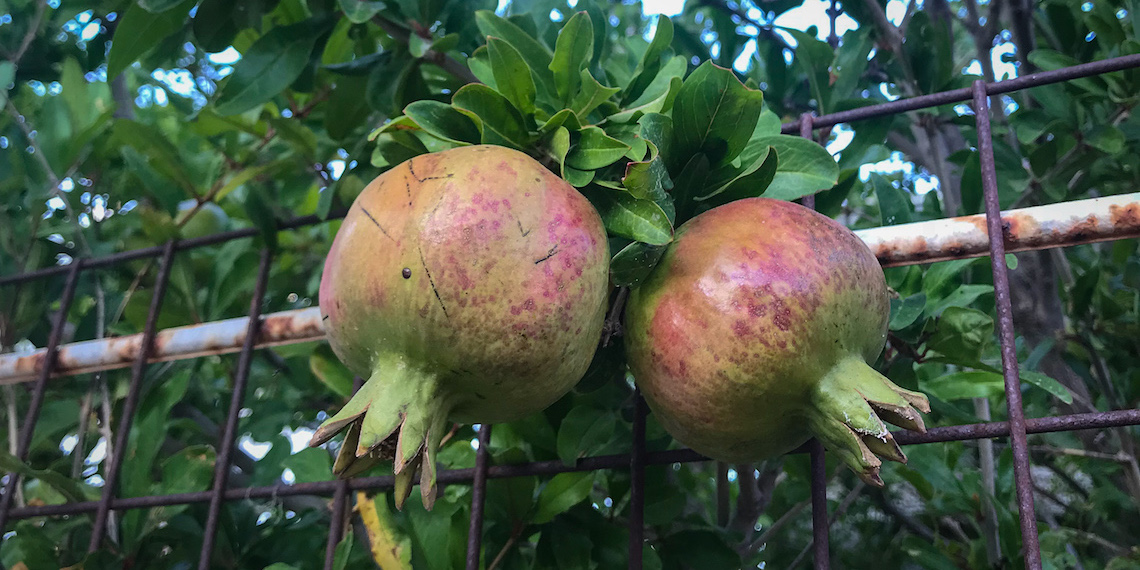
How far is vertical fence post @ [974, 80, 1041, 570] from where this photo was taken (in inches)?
28.2

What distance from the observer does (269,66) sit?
1180 millimetres

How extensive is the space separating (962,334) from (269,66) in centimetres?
103

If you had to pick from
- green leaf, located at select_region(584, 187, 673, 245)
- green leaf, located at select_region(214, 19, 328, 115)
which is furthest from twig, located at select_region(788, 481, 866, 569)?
green leaf, located at select_region(214, 19, 328, 115)

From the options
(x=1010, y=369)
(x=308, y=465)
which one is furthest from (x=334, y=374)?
(x=1010, y=369)

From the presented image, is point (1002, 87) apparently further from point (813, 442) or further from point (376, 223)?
point (376, 223)

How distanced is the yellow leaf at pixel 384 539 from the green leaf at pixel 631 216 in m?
0.50

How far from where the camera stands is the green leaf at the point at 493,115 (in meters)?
0.83

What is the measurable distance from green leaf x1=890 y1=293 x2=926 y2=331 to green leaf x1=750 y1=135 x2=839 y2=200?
197mm

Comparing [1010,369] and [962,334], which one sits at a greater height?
[1010,369]

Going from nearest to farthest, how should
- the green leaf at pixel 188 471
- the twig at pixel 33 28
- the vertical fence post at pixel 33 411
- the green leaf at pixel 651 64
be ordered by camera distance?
the green leaf at pixel 651 64 < the vertical fence post at pixel 33 411 < the green leaf at pixel 188 471 < the twig at pixel 33 28

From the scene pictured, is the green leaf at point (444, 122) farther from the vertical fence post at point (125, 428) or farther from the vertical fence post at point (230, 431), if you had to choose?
the vertical fence post at point (125, 428)

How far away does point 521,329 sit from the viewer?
68cm

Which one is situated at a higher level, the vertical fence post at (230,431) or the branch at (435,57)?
the branch at (435,57)

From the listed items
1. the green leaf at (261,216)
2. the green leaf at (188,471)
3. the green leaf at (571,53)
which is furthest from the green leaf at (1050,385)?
the green leaf at (188,471)
